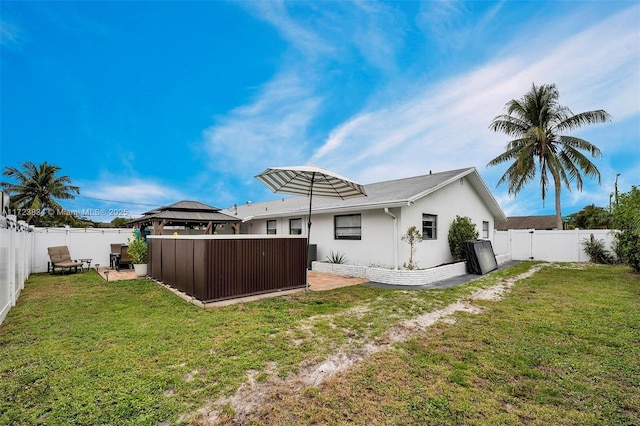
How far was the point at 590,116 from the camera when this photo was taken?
18.1 meters

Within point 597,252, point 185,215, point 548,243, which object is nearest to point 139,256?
point 185,215

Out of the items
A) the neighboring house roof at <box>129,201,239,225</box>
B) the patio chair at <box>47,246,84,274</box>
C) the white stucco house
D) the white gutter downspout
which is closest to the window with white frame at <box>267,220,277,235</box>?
the white stucco house

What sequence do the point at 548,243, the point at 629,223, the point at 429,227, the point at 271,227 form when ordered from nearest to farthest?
1. the point at 629,223
2. the point at 429,227
3. the point at 271,227
4. the point at 548,243

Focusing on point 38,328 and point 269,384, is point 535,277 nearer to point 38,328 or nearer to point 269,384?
point 269,384

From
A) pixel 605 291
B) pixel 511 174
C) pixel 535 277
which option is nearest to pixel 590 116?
pixel 511 174

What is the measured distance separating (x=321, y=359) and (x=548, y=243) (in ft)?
58.3

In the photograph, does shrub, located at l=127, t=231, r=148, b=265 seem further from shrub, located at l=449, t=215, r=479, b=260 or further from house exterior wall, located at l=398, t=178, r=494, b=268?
shrub, located at l=449, t=215, r=479, b=260

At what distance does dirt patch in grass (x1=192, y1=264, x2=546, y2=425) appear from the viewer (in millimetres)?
2643

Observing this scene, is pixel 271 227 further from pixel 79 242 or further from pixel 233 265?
pixel 233 265

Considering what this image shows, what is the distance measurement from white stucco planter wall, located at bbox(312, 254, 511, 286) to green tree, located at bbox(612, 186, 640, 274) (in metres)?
5.66

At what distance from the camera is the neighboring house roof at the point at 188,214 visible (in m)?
12.4

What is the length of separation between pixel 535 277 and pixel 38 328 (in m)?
13.7

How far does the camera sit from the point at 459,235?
12.2 meters

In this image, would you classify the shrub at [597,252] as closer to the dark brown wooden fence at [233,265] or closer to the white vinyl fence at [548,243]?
the white vinyl fence at [548,243]
